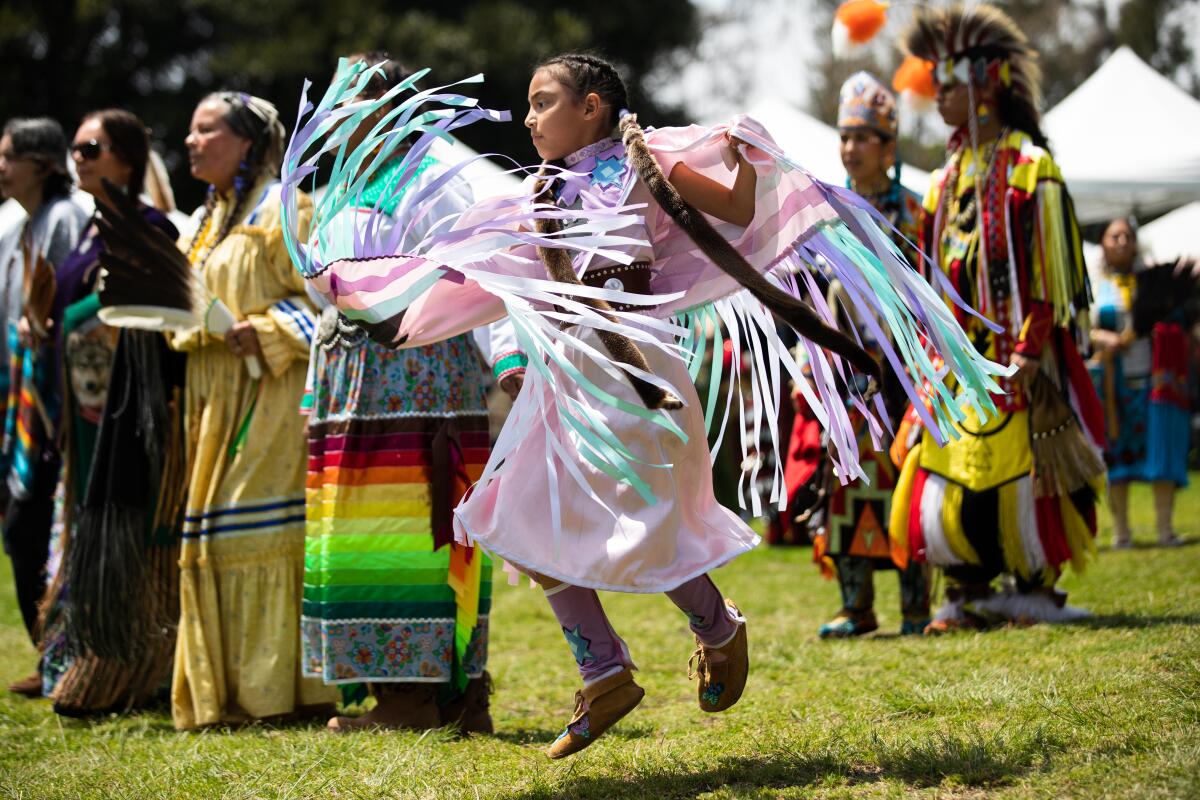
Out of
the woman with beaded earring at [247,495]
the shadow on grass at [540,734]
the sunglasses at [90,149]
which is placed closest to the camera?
the shadow on grass at [540,734]

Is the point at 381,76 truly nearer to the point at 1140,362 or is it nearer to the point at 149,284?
the point at 149,284

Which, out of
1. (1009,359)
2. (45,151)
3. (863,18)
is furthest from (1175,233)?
(45,151)

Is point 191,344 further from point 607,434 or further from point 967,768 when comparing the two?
point 967,768

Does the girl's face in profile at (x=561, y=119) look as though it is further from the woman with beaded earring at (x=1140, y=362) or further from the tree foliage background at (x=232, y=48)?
the tree foliage background at (x=232, y=48)

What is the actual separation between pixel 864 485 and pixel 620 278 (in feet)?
7.57

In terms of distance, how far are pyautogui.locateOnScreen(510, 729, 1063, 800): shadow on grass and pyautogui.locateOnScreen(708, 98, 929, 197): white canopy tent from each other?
7102 millimetres

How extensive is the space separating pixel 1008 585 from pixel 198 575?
2.84 metres

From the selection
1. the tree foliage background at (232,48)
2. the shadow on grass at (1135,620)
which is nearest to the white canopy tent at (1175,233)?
the tree foliage background at (232,48)

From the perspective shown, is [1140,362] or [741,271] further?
[1140,362]

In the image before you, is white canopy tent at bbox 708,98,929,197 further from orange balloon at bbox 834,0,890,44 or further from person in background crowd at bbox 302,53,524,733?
person in background crowd at bbox 302,53,524,733

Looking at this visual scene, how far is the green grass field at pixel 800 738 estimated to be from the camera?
2822 millimetres

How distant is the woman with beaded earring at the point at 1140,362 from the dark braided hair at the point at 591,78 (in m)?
5.78

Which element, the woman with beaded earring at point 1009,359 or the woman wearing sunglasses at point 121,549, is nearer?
the woman wearing sunglasses at point 121,549

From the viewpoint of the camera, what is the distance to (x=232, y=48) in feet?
54.0
